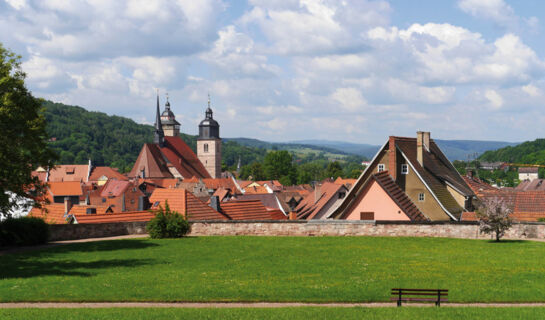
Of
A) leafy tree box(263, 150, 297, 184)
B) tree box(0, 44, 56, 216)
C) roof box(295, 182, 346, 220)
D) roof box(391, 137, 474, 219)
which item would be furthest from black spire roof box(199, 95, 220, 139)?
tree box(0, 44, 56, 216)

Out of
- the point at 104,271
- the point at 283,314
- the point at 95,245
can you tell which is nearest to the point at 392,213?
the point at 95,245

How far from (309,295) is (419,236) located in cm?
1682

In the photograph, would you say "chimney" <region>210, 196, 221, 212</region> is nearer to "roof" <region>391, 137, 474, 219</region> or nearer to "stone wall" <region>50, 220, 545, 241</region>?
"stone wall" <region>50, 220, 545, 241</region>

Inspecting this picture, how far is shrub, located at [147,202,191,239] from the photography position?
3303cm

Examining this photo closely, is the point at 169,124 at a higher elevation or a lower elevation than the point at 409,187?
higher

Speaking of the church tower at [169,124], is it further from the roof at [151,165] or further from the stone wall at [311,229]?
the stone wall at [311,229]

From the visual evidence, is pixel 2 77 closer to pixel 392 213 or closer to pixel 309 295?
pixel 309 295

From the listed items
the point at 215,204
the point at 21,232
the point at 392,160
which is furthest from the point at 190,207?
the point at 392,160

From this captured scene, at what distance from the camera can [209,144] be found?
151125 mm

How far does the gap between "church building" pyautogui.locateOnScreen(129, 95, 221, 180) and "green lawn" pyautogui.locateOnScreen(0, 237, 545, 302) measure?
8862 cm

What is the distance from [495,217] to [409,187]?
46.2 ft

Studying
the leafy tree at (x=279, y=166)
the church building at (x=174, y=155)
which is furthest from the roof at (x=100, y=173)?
the leafy tree at (x=279, y=166)

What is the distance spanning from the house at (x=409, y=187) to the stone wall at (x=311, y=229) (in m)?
6.20

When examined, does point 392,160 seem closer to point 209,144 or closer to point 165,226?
point 165,226
